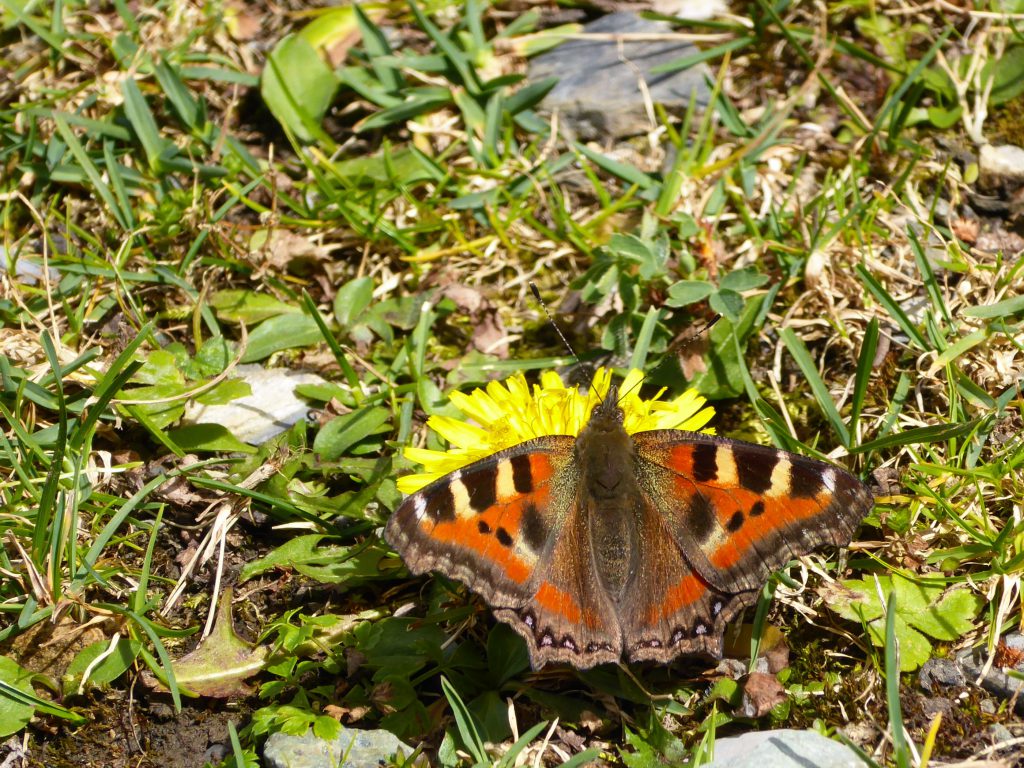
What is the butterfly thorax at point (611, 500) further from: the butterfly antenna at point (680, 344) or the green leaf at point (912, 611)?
the green leaf at point (912, 611)

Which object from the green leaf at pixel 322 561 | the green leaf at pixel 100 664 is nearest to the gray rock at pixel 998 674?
the green leaf at pixel 322 561

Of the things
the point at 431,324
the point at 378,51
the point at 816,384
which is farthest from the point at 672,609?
the point at 378,51

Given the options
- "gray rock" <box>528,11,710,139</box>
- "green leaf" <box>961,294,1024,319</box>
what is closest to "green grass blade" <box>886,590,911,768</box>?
"green leaf" <box>961,294,1024,319</box>

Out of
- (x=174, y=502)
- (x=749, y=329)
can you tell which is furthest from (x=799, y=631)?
(x=174, y=502)

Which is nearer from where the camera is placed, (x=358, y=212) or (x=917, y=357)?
(x=917, y=357)

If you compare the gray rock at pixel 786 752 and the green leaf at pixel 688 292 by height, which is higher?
the green leaf at pixel 688 292

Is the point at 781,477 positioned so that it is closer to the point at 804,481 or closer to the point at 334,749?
the point at 804,481

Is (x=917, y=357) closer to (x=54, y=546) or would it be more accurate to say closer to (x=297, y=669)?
(x=297, y=669)
